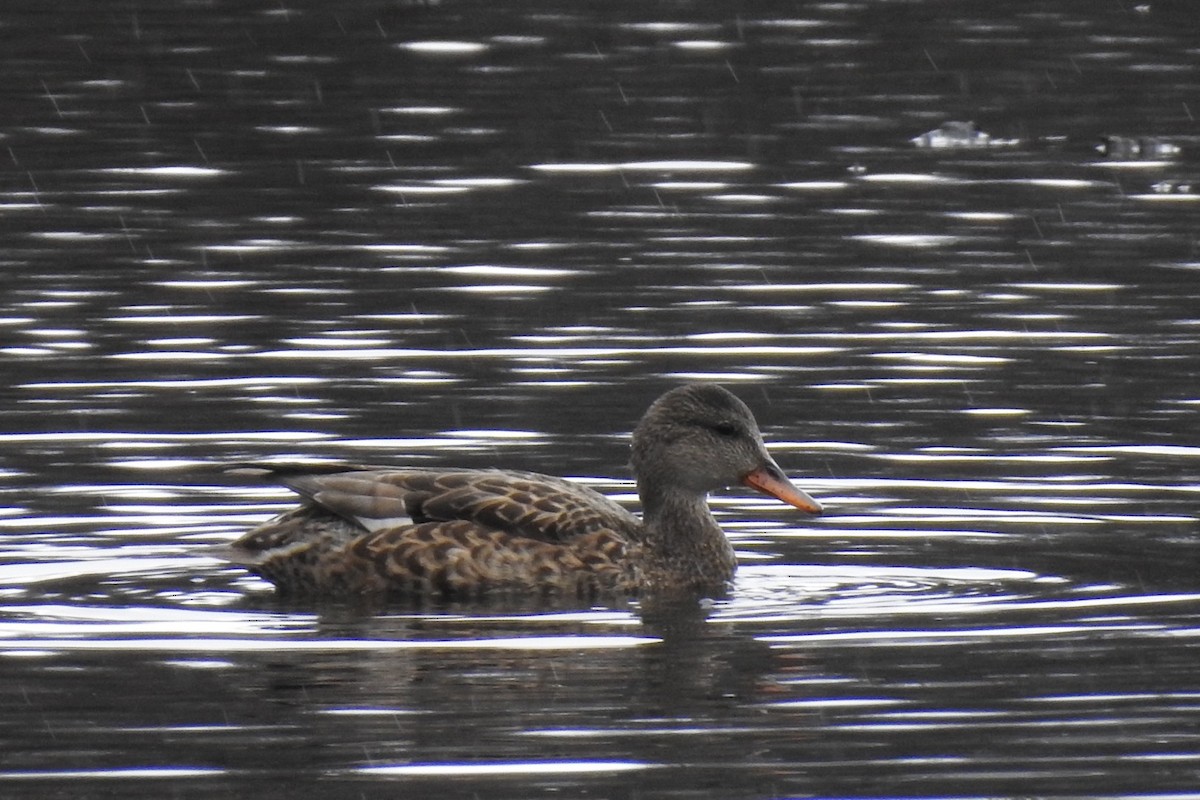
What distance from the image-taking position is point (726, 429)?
40.1ft

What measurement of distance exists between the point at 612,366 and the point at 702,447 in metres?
3.26

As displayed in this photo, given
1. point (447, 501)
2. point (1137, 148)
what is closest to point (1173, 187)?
point (1137, 148)

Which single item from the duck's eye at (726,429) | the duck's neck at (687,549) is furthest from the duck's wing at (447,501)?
the duck's eye at (726,429)

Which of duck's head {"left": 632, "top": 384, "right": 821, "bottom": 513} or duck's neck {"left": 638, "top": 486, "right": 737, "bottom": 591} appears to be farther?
duck's head {"left": 632, "top": 384, "right": 821, "bottom": 513}

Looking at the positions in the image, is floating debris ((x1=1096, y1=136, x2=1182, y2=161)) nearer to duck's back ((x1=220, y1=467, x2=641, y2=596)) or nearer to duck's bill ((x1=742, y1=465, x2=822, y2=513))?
duck's bill ((x1=742, y1=465, x2=822, y2=513))

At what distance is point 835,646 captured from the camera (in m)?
10.4

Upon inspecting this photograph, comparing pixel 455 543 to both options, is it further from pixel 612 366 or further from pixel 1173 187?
pixel 1173 187

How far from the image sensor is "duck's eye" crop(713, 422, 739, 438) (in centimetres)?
1222

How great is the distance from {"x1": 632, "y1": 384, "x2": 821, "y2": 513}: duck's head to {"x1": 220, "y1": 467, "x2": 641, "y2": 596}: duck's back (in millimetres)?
675

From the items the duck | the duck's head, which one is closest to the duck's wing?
the duck

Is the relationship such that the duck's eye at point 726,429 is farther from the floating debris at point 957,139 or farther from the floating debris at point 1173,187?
the floating debris at point 957,139

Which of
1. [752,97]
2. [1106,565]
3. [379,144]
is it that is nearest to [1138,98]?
[752,97]

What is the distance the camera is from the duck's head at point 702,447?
12.2 m

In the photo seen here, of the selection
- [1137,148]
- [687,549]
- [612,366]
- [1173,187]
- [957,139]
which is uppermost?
[957,139]
